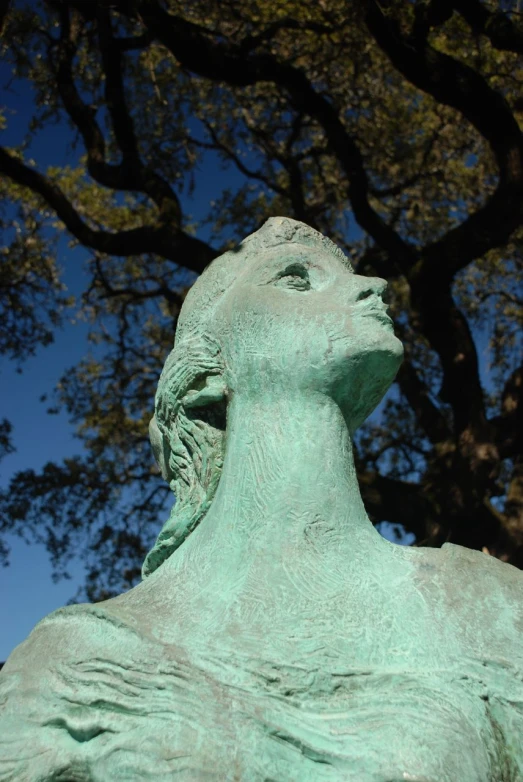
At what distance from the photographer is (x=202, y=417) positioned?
298cm

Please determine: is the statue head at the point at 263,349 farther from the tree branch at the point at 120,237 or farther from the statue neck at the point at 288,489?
the tree branch at the point at 120,237

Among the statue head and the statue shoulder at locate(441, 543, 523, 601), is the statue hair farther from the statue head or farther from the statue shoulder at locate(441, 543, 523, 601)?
the statue shoulder at locate(441, 543, 523, 601)

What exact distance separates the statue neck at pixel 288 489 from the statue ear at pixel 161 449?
14.1 inches

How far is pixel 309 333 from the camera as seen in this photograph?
2.69 meters

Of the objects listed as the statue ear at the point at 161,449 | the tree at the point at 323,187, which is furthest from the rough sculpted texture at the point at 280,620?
the tree at the point at 323,187

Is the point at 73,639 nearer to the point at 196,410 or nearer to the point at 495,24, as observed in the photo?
the point at 196,410

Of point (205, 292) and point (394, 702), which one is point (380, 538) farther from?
point (205, 292)

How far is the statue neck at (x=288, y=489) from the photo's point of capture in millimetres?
2477

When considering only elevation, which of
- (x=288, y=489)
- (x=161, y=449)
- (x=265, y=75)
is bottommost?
(x=288, y=489)

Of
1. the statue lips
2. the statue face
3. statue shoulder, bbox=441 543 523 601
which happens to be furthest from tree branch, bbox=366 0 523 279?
statue shoulder, bbox=441 543 523 601

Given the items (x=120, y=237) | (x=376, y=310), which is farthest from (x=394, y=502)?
(x=376, y=310)

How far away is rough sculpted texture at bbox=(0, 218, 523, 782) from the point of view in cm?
202

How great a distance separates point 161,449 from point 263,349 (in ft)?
2.02

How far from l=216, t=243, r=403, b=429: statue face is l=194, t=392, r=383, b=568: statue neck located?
0.21ft
